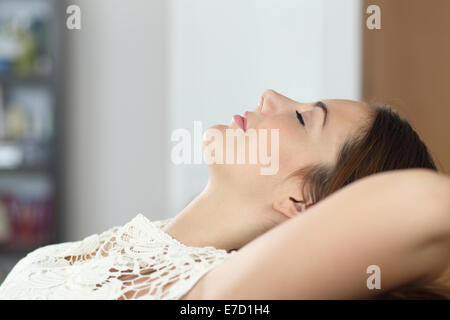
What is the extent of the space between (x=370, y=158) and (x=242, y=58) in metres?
1.83

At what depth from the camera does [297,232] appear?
0.68 m

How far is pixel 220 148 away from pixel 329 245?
51 centimetres

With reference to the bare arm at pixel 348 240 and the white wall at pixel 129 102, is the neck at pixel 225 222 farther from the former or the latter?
the white wall at pixel 129 102

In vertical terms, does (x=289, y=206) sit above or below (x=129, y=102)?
below

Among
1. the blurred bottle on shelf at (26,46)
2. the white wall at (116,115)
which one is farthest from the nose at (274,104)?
the blurred bottle on shelf at (26,46)

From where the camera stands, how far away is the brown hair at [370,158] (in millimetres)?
1031

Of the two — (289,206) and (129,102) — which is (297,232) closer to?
(289,206)

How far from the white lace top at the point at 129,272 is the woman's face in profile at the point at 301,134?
0.23 m

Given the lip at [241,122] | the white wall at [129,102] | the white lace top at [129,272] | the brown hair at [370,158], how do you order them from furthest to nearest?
the white wall at [129,102] → the lip at [241,122] → the brown hair at [370,158] → the white lace top at [129,272]

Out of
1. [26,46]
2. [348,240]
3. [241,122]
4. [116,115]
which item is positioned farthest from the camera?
[116,115]

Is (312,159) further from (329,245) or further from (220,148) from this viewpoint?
(329,245)
